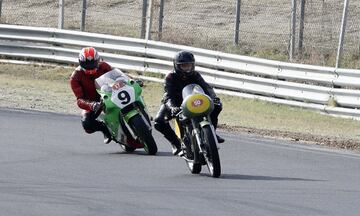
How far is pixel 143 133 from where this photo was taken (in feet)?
55.5

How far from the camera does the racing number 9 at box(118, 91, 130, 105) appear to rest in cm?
1716

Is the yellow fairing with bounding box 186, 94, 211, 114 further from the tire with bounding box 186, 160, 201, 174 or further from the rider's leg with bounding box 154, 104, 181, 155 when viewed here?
the rider's leg with bounding box 154, 104, 181, 155

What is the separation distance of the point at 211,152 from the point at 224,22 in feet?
57.3

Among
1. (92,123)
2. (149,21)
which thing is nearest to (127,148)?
(92,123)

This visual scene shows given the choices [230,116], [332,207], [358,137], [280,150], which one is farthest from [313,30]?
[332,207]

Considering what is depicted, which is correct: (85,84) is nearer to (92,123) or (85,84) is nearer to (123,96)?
(92,123)

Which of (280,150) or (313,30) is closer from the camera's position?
(280,150)

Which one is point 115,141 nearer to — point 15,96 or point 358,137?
point 358,137

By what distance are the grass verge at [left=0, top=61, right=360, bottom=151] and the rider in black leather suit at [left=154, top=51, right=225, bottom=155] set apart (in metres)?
3.85

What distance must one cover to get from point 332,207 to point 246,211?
0.99 meters

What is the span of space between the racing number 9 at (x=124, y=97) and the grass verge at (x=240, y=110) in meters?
3.92

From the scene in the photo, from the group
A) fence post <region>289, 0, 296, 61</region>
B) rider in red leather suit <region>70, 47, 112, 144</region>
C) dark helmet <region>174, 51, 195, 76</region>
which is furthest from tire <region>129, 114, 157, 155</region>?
fence post <region>289, 0, 296, 61</region>

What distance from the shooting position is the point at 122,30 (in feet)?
101

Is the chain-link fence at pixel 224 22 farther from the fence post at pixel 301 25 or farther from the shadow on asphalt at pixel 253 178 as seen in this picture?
the shadow on asphalt at pixel 253 178
